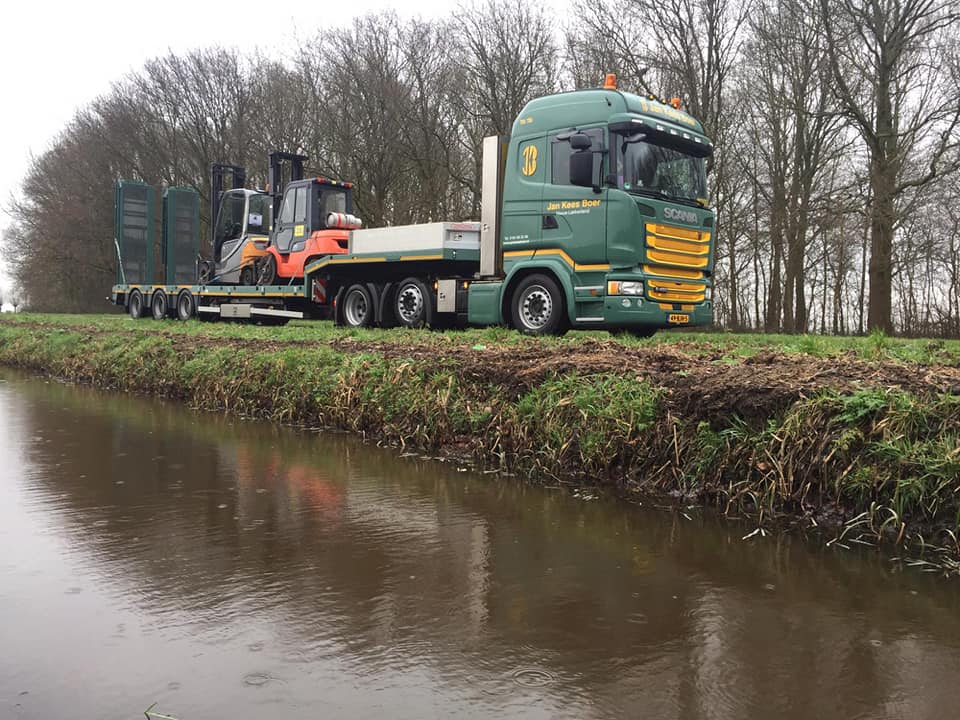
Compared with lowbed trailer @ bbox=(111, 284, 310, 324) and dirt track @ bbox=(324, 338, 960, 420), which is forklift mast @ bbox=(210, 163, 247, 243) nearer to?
lowbed trailer @ bbox=(111, 284, 310, 324)

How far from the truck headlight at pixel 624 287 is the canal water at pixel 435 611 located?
5.65m

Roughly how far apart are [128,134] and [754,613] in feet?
127

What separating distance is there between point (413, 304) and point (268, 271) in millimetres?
5504

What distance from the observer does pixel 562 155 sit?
37.4 ft

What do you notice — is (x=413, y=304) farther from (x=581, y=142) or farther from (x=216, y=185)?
(x=216, y=185)

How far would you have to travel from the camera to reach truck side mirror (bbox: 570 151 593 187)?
10898 mm

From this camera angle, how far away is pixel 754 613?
3.33 m

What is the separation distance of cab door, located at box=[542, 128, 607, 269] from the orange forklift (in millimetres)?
5644

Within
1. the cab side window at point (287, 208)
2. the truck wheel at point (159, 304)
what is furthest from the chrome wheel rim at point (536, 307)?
the truck wheel at point (159, 304)

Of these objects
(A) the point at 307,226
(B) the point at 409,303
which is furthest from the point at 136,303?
(B) the point at 409,303

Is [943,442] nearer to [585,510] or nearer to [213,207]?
[585,510]

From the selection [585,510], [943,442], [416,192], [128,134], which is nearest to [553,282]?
[585,510]

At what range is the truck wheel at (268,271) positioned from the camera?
1800 cm

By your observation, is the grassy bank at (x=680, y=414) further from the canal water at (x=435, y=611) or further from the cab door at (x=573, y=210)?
the cab door at (x=573, y=210)
